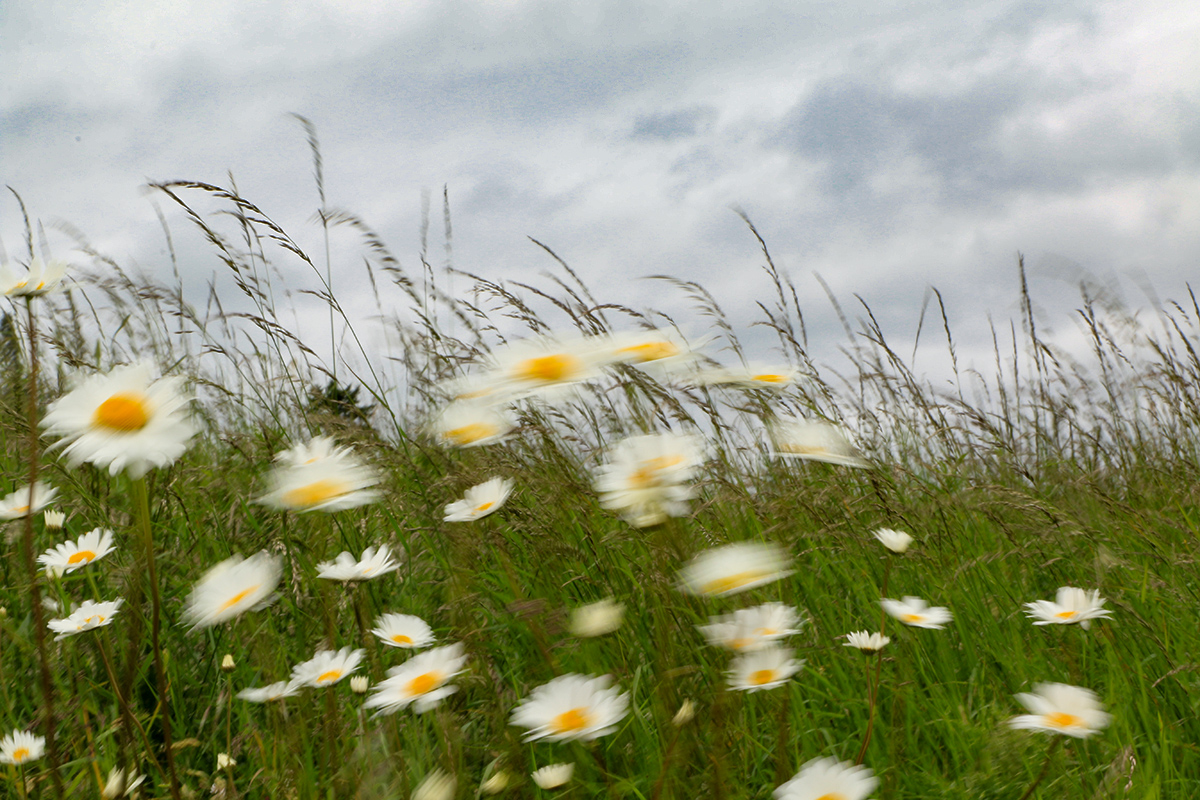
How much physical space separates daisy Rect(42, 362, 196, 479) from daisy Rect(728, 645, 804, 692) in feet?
1.92

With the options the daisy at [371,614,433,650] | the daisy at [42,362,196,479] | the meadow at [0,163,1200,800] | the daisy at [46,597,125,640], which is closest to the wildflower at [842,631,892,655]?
the meadow at [0,163,1200,800]

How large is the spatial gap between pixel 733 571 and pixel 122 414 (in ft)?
1.90

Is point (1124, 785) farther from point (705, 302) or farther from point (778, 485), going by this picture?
point (705, 302)

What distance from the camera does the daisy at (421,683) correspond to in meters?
0.87

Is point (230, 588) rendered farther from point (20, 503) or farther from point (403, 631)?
point (20, 503)

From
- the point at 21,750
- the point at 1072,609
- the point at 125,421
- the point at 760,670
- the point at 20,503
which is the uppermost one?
the point at 125,421

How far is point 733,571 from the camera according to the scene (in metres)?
0.71

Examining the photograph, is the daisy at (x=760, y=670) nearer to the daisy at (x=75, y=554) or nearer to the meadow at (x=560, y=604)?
the meadow at (x=560, y=604)

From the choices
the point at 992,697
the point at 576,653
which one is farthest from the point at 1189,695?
the point at 576,653

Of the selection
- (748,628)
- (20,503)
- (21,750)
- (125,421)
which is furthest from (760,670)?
(20,503)

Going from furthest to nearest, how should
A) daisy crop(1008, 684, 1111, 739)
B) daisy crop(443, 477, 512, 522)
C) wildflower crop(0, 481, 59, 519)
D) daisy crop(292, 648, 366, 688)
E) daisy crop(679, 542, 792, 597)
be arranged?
wildflower crop(0, 481, 59, 519)
daisy crop(443, 477, 512, 522)
daisy crop(292, 648, 366, 688)
daisy crop(1008, 684, 1111, 739)
daisy crop(679, 542, 792, 597)

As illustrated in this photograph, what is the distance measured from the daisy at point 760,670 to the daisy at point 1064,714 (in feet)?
1.01

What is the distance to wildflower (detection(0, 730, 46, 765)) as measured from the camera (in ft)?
3.72

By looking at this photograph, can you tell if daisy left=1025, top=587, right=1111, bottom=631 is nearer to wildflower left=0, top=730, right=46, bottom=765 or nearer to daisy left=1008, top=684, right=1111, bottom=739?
daisy left=1008, top=684, right=1111, bottom=739
